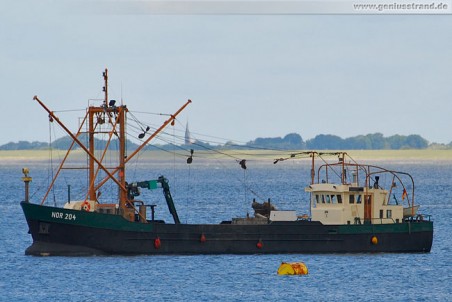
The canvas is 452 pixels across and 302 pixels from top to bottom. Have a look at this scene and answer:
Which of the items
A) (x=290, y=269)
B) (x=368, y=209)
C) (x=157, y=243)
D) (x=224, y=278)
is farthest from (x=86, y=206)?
(x=368, y=209)

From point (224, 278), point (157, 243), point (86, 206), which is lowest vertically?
point (224, 278)

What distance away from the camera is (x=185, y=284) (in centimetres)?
5853

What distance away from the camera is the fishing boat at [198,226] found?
2542 inches

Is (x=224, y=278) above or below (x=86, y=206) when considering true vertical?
below

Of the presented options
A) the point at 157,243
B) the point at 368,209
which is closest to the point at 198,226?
the point at 157,243

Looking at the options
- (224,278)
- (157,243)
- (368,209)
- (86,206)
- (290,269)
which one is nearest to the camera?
(224,278)

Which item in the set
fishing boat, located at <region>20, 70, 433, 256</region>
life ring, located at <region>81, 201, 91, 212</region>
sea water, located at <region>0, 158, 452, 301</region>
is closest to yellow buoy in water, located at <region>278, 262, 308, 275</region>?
sea water, located at <region>0, 158, 452, 301</region>

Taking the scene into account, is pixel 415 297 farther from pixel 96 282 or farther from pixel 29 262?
pixel 29 262

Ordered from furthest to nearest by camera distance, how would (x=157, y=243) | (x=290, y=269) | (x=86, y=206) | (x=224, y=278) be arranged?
(x=86, y=206) → (x=157, y=243) → (x=290, y=269) → (x=224, y=278)

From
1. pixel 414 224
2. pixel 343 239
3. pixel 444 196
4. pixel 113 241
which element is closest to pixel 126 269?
pixel 113 241

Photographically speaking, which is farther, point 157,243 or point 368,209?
point 368,209

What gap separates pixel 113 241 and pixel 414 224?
1694cm

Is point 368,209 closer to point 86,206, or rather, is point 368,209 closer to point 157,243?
point 157,243

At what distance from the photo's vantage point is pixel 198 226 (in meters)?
65.3
